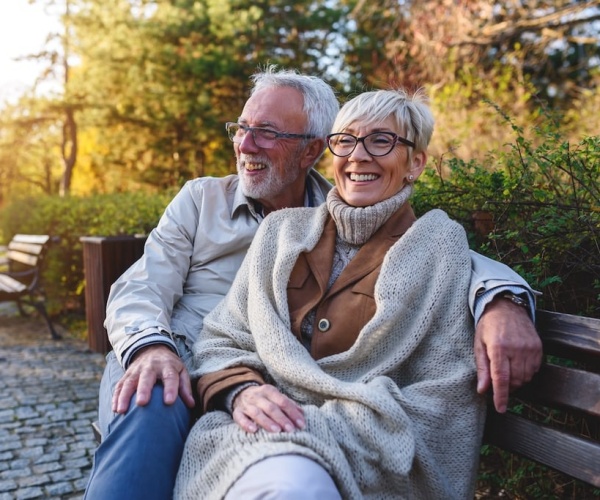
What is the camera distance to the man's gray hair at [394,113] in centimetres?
237

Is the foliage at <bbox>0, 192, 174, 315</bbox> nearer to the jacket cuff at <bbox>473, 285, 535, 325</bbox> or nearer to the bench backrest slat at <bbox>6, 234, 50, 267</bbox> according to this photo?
the bench backrest slat at <bbox>6, 234, 50, 267</bbox>

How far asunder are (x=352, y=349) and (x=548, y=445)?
66 cm

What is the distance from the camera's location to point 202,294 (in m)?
3.03

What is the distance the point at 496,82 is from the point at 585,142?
893cm

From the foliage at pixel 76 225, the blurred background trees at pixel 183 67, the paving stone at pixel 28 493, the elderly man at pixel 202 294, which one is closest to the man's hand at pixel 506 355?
the elderly man at pixel 202 294

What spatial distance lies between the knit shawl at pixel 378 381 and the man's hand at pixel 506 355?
99 millimetres

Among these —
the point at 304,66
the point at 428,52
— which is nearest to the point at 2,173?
the point at 304,66

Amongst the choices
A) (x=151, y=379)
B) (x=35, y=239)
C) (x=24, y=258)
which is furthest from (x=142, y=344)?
(x=24, y=258)

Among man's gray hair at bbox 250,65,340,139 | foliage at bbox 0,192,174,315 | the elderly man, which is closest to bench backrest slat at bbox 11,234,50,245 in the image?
foliage at bbox 0,192,174,315

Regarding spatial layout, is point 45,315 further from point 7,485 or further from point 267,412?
point 267,412

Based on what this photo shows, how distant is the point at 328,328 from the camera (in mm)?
2242

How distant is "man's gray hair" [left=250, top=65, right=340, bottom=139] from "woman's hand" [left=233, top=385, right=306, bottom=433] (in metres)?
1.66

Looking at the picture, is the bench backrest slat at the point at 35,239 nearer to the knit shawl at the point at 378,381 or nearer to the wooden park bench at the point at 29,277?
the wooden park bench at the point at 29,277

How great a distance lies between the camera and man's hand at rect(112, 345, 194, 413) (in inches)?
82.5
